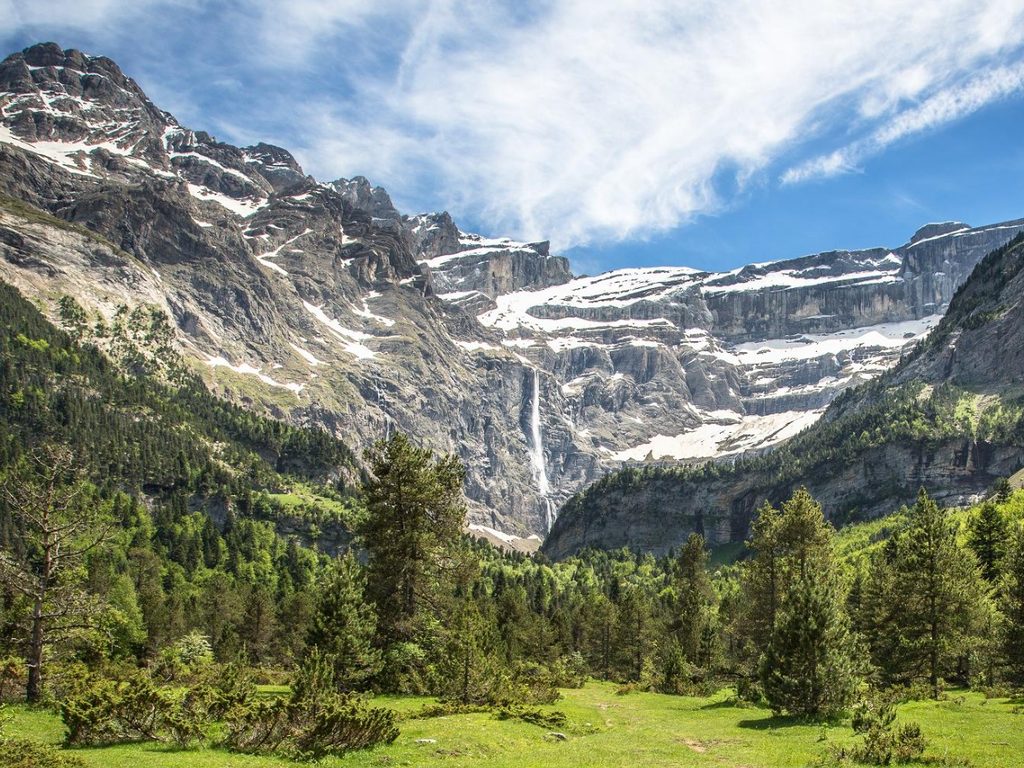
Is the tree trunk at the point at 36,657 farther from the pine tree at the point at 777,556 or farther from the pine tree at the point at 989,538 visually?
the pine tree at the point at 989,538

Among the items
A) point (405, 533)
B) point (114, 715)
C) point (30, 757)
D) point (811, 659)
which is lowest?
point (114, 715)

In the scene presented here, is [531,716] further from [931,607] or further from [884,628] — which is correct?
[884,628]

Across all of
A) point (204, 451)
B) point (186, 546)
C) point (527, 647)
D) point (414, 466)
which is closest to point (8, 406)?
point (204, 451)

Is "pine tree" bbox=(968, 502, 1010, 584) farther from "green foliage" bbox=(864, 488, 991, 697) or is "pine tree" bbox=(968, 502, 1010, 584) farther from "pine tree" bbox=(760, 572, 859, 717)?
"pine tree" bbox=(760, 572, 859, 717)

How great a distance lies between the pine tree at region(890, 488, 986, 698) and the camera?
142ft

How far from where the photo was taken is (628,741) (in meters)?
28.2

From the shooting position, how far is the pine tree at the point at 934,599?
43.4 meters

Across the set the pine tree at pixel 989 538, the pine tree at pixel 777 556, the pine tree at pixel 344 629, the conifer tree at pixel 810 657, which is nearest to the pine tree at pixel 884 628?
the pine tree at pixel 777 556

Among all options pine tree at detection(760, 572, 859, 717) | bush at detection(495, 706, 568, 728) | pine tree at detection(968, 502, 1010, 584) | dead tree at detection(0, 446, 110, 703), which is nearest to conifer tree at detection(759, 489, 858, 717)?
pine tree at detection(760, 572, 859, 717)

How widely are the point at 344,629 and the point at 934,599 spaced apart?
35.0 metres

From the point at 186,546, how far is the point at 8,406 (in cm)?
6057

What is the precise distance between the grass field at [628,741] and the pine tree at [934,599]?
6.53 m

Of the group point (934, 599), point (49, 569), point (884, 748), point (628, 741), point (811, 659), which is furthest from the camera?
point (934, 599)

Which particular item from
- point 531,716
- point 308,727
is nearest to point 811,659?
point 531,716
